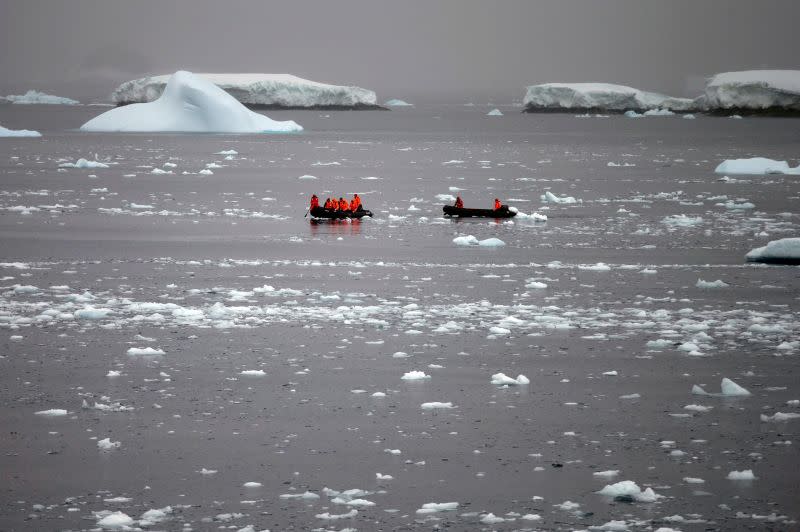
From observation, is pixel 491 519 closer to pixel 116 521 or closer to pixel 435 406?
pixel 116 521

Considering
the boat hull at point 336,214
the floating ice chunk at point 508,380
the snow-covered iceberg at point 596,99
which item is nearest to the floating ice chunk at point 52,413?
the floating ice chunk at point 508,380

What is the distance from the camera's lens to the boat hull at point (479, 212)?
75.6 feet

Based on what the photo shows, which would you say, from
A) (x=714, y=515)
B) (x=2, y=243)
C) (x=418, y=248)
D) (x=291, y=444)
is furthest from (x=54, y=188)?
(x=714, y=515)

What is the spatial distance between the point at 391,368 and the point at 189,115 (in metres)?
53.1

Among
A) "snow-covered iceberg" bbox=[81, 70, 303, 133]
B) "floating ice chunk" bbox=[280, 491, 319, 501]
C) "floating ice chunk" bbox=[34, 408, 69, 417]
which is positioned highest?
"snow-covered iceberg" bbox=[81, 70, 303, 133]

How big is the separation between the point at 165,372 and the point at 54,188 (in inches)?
818

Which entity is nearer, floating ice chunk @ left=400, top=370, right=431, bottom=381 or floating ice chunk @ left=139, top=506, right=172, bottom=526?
floating ice chunk @ left=139, top=506, right=172, bottom=526

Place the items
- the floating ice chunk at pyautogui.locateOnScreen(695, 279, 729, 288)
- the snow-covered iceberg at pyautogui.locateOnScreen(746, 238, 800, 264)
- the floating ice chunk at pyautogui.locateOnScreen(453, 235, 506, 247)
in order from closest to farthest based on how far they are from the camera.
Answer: the floating ice chunk at pyautogui.locateOnScreen(695, 279, 729, 288) → the snow-covered iceberg at pyautogui.locateOnScreen(746, 238, 800, 264) → the floating ice chunk at pyautogui.locateOnScreen(453, 235, 506, 247)

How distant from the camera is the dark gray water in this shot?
6.91 metres

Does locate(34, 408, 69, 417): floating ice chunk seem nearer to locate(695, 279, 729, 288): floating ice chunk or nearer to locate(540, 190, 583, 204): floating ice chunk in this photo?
locate(695, 279, 729, 288): floating ice chunk

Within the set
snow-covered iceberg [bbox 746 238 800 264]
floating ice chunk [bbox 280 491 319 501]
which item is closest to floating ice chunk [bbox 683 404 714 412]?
floating ice chunk [bbox 280 491 319 501]

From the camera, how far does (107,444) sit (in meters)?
7.78

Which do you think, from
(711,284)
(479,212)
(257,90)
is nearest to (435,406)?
(711,284)

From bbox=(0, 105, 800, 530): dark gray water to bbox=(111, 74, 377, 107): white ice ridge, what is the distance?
7499 cm
